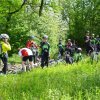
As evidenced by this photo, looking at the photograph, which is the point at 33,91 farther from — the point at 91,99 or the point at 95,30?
the point at 95,30

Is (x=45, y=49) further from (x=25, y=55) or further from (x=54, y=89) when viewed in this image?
(x=54, y=89)

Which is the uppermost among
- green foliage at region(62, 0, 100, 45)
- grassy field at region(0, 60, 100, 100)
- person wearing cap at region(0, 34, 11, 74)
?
grassy field at region(0, 60, 100, 100)

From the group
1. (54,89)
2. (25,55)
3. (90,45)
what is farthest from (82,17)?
(54,89)

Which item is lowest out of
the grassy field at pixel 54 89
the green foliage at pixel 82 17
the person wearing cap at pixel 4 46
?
the green foliage at pixel 82 17

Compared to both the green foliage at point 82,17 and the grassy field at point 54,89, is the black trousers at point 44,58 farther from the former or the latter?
the green foliage at point 82,17

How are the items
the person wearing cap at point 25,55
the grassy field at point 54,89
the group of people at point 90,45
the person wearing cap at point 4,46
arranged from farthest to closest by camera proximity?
the group of people at point 90,45
the person wearing cap at point 25,55
the person wearing cap at point 4,46
the grassy field at point 54,89

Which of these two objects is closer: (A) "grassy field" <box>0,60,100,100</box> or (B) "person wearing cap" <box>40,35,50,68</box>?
(A) "grassy field" <box>0,60,100,100</box>

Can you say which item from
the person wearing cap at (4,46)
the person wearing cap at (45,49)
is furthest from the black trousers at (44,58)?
the person wearing cap at (4,46)

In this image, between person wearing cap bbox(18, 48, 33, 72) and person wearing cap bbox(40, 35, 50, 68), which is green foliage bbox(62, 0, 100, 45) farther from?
person wearing cap bbox(18, 48, 33, 72)

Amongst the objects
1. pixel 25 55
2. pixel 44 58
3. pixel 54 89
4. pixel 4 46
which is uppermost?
pixel 54 89

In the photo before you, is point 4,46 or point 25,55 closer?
point 4,46

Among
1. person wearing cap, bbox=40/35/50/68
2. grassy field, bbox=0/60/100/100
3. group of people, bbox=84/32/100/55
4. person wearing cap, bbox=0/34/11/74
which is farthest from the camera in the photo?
group of people, bbox=84/32/100/55

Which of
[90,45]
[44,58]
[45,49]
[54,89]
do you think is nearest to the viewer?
[54,89]

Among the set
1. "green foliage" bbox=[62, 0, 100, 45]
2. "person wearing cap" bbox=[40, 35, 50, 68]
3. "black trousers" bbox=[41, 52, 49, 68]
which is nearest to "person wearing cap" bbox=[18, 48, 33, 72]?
"person wearing cap" bbox=[40, 35, 50, 68]
